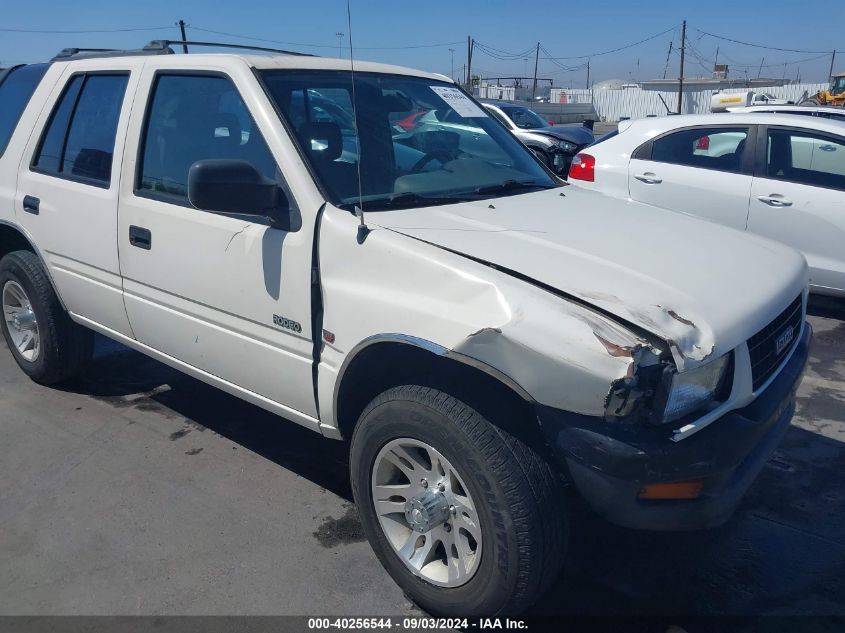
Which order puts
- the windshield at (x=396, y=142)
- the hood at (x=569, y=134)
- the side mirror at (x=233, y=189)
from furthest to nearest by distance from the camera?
1. the hood at (x=569, y=134)
2. the windshield at (x=396, y=142)
3. the side mirror at (x=233, y=189)

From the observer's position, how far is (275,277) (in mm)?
2939

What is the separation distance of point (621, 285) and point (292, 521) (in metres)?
1.86

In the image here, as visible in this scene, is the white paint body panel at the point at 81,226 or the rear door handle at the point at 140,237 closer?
the rear door handle at the point at 140,237

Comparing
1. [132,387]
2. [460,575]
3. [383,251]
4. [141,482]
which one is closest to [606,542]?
[460,575]

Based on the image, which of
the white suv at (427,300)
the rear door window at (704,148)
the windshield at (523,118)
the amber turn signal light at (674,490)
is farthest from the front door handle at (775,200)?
the windshield at (523,118)

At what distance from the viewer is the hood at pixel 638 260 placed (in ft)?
7.48

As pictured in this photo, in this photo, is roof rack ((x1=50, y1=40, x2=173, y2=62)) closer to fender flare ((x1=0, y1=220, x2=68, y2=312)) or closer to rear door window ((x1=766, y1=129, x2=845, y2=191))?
fender flare ((x1=0, y1=220, x2=68, y2=312))

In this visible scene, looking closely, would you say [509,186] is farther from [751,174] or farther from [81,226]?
[751,174]

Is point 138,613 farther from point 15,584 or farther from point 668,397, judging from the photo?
point 668,397

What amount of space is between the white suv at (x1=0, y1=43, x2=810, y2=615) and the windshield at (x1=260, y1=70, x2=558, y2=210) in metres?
0.01

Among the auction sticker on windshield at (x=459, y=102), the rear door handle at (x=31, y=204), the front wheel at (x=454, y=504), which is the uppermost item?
the auction sticker on windshield at (x=459, y=102)

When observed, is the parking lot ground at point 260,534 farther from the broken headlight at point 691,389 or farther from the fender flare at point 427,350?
the broken headlight at point 691,389

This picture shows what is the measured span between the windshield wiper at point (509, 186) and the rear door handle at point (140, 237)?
5.05ft

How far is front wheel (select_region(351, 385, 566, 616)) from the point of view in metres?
2.33
